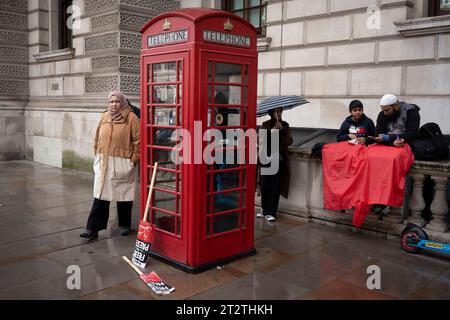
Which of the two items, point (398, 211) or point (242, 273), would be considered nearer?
point (242, 273)

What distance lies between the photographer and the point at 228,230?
505 cm

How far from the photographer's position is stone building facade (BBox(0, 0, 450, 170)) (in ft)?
25.7

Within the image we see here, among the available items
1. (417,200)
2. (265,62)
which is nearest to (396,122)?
(417,200)

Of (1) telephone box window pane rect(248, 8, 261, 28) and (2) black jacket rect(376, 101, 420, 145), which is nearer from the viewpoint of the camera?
(2) black jacket rect(376, 101, 420, 145)

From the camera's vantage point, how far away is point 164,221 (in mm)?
5078

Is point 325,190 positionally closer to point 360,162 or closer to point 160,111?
point 360,162

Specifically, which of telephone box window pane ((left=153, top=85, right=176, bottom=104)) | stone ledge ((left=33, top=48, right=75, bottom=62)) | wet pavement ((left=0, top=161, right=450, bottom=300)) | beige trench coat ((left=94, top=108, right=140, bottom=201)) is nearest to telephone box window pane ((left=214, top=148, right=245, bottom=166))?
telephone box window pane ((left=153, top=85, right=176, bottom=104))

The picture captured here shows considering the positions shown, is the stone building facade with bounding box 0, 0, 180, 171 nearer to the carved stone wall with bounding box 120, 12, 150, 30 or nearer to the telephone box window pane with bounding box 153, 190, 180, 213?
the carved stone wall with bounding box 120, 12, 150, 30

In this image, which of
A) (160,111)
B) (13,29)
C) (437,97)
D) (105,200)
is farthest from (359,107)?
(13,29)

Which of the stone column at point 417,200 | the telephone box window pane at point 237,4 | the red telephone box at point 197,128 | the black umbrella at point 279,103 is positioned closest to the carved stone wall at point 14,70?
the telephone box window pane at point 237,4

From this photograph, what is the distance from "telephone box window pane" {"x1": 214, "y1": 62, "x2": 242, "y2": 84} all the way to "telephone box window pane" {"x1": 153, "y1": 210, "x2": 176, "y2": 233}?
157cm

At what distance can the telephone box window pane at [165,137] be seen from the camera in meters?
4.81
